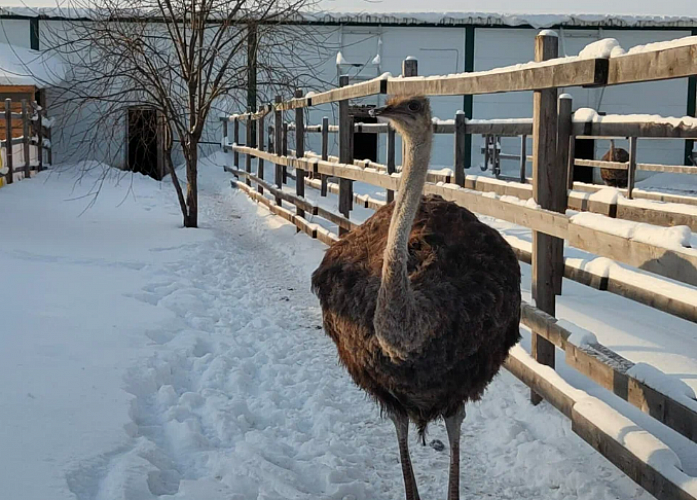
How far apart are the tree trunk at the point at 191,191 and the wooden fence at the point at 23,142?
4.54 metres

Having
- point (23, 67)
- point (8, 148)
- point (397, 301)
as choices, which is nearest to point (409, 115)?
point (397, 301)

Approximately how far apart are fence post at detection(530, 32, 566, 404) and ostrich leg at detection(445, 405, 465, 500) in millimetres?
1072

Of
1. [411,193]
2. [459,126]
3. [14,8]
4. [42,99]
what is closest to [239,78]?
[459,126]

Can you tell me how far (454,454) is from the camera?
3604 mm

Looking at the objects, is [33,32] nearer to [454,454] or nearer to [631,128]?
[631,128]

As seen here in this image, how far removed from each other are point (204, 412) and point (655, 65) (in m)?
2.68

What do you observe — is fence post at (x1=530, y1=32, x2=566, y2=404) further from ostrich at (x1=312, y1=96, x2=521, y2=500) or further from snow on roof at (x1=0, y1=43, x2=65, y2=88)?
snow on roof at (x1=0, y1=43, x2=65, y2=88)

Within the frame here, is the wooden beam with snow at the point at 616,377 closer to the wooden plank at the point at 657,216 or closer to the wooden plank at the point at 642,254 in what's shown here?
the wooden plank at the point at 642,254

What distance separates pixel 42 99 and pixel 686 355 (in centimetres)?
1960

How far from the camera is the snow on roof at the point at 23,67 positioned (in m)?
19.8

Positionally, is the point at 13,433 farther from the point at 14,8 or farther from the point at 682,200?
the point at 14,8

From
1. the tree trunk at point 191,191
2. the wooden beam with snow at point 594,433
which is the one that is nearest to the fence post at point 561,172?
the wooden beam with snow at point 594,433

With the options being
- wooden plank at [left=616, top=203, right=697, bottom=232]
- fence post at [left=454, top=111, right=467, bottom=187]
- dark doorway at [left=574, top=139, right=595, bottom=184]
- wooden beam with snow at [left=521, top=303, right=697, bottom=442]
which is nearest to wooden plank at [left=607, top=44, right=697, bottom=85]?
wooden beam with snow at [left=521, top=303, right=697, bottom=442]

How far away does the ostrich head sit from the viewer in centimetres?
352
